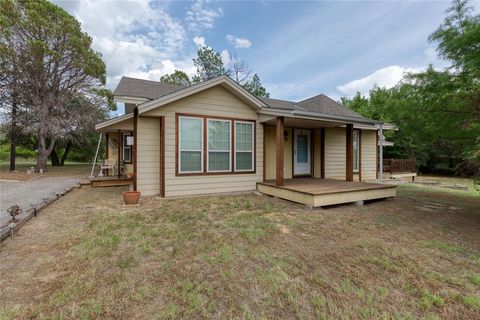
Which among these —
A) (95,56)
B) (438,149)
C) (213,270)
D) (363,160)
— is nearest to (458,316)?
(213,270)

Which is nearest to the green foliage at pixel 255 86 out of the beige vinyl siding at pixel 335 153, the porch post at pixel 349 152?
the beige vinyl siding at pixel 335 153

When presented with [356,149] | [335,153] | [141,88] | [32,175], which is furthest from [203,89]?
[32,175]

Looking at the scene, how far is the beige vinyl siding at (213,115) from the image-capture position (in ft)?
22.2

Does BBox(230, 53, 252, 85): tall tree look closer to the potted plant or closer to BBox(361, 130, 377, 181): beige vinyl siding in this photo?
BBox(361, 130, 377, 181): beige vinyl siding

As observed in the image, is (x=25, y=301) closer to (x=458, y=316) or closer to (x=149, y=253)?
(x=149, y=253)

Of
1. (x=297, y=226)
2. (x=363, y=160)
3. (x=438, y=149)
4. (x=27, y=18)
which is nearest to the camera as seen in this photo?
(x=297, y=226)

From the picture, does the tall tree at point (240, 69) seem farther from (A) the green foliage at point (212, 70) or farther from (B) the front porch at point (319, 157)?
(B) the front porch at point (319, 157)

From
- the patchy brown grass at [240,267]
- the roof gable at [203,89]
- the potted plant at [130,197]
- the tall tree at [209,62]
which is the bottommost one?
the patchy brown grass at [240,267]

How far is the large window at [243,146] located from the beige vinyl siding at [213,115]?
0.23 meters

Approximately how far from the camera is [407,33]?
9281 millimetres

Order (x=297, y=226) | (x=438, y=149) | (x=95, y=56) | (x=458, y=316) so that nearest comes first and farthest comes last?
(x=458, y=316) < (x=297, y=226) < (x=95, y=56) < (x=438, y=149)

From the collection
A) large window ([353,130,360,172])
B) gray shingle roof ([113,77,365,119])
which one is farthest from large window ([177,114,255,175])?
large window ([353,130,360,172])

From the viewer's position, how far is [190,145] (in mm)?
7051

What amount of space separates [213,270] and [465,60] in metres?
6.32
